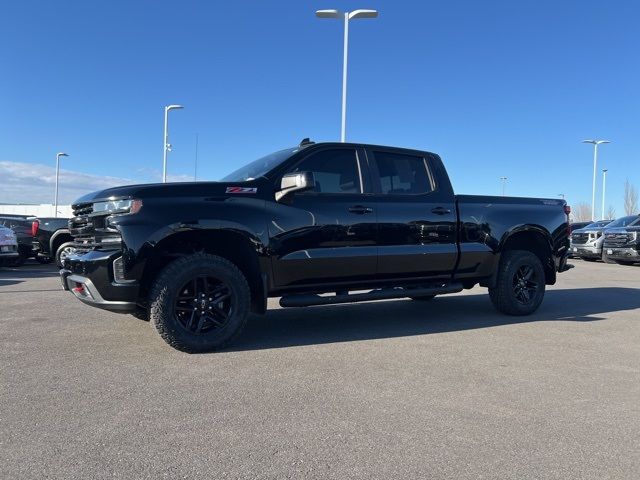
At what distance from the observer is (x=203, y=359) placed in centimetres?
444

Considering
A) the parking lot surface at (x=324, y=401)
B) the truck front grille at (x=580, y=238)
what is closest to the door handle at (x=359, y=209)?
the parking lot surface at (x=324, y=401)

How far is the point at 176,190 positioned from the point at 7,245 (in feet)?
30.4

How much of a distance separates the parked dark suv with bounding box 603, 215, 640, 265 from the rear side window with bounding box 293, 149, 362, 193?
14.0 m

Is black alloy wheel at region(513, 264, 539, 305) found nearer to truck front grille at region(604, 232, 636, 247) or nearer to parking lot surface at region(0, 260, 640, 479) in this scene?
parking lot surface at region(0, 260, 640, 479)

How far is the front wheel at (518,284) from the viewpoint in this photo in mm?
6504

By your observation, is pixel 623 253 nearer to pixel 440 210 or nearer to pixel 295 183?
pixel 440 210

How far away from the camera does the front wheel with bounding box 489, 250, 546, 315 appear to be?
6.50 metres

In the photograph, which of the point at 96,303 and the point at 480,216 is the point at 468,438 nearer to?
the point at 96,303

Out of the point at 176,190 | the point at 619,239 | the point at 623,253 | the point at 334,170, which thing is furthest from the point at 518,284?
the point at 619,239

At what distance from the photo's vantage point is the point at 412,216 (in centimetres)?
570

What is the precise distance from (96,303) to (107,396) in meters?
1.19

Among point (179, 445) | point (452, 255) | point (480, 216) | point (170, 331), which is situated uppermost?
point (480, 216)

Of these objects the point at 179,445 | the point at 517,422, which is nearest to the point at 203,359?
the point at 179,445

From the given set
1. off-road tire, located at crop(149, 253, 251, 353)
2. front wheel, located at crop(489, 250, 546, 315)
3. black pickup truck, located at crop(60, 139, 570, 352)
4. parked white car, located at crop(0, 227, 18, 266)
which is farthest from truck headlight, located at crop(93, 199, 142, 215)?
parked white car, located at crop(0, 227, 18, 266)
